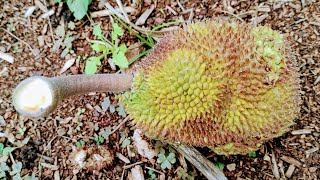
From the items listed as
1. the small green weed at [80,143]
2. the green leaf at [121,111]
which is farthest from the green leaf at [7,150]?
the green leaf at [121,111]

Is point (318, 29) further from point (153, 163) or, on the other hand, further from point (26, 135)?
point (26, 135)

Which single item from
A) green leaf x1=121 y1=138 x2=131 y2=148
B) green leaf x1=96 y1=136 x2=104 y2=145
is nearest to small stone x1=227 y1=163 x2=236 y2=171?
green leaf x1=121 y1=138 x2=131 y2=148

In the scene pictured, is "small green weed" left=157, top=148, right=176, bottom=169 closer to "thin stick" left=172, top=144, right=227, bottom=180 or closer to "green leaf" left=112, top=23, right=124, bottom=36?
"thin stick" left=172, top=144, right=227, bottom=180

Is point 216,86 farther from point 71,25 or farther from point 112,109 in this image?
point 71,25

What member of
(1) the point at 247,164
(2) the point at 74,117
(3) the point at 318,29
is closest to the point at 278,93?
(1) the point at 247,164

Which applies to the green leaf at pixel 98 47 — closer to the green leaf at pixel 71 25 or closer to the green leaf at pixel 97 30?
the green leaf at pixel 97 30

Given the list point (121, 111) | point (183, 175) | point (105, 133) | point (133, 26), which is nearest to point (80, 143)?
point (105, 133)
